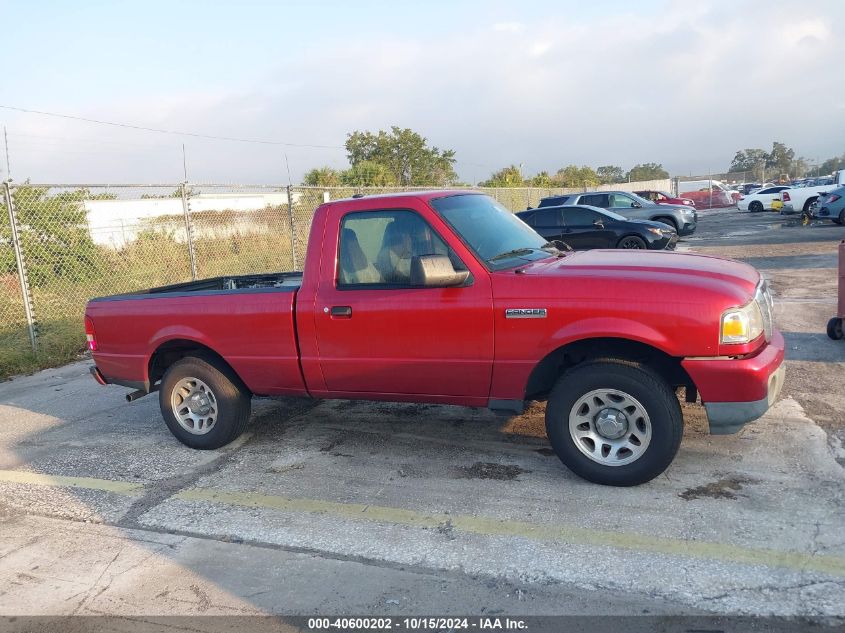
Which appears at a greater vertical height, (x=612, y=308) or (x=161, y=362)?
(x=612, y=308)

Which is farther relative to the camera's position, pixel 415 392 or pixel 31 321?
pixel 31 321

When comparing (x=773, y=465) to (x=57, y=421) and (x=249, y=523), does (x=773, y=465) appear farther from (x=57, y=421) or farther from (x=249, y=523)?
(x=57, y=421)

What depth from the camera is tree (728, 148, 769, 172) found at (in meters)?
97.5

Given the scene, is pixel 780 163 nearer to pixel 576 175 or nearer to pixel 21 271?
pixel 576 175

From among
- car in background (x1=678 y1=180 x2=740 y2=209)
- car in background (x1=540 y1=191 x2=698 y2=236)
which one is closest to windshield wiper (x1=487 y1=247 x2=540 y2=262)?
car in background (x1=540 y1=191 x2=698 y2=236)

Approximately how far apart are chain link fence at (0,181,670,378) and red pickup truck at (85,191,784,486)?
4.68 metres

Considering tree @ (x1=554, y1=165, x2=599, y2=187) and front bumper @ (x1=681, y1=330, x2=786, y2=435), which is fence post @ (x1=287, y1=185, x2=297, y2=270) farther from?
tree @ (x1=554, y1=165, x2=599, y2=187)

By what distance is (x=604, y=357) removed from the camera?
4145 millimetres

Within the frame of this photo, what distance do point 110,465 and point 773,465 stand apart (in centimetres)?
480

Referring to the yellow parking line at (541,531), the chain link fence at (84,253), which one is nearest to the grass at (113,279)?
the chain link fence at (84,253)

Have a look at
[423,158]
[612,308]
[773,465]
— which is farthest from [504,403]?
[423,158]

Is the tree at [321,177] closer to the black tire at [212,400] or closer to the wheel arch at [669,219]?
the wheel arch at [669,219]

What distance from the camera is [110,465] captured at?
208 inches

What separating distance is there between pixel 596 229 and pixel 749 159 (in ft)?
322
